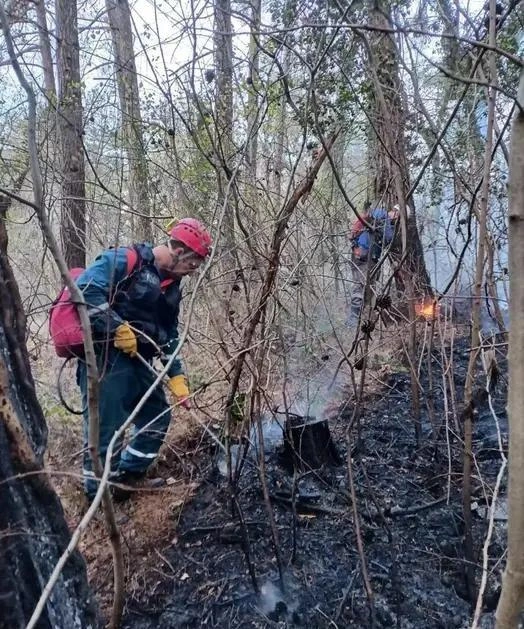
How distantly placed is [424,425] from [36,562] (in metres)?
2.99

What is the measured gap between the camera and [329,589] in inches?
89.0

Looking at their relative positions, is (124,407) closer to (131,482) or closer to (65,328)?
(131,482)

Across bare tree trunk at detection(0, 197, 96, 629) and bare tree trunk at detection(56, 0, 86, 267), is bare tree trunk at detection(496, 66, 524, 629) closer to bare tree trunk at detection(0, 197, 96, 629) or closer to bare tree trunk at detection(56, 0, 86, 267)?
bare tree trunk at detection(0, 197, 96, 629)

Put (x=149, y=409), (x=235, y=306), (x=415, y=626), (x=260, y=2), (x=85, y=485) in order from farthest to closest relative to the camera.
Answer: (x=260, y=2) → (x=235, y=306) → (x=149, y=409) → (x=85, y=485) → (x=415, y=626)

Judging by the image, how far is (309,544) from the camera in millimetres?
2549

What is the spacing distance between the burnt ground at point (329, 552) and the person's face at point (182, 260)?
1.32 meters

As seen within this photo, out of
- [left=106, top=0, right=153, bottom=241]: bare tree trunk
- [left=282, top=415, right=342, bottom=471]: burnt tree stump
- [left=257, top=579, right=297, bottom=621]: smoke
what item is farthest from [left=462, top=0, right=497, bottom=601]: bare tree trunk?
[left=106, top=0, right=153, bottom=241]: bare tree trunk

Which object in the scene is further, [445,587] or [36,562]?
[445,587]

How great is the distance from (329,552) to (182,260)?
177cm

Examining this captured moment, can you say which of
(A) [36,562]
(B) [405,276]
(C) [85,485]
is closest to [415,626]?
(A) [36,562]

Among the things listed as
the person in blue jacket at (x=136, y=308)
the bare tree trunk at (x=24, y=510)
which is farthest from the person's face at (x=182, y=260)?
the bare tree trunk at (x=24, y=510)

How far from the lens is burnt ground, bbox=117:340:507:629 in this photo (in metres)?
2.15

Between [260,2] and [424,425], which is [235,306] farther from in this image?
[260,2]

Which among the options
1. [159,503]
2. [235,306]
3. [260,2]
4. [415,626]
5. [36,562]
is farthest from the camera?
[260,2]
